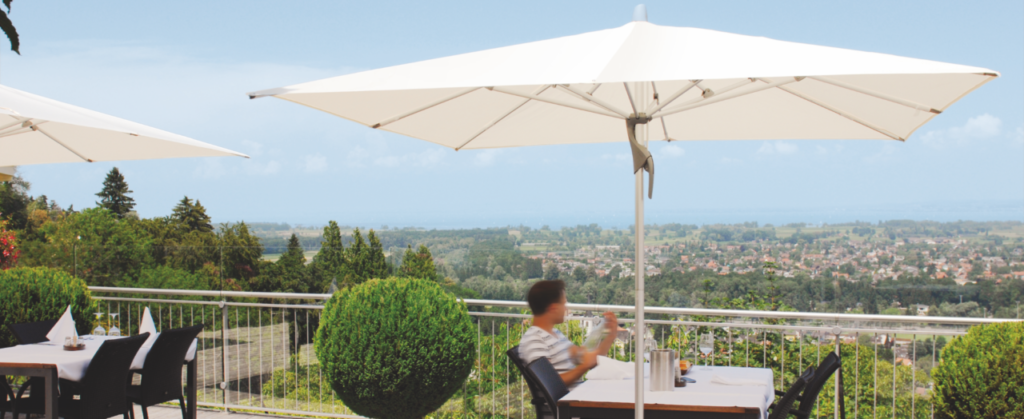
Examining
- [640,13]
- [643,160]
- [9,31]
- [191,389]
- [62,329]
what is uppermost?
[640,13]

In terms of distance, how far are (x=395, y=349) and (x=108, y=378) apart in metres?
1.76

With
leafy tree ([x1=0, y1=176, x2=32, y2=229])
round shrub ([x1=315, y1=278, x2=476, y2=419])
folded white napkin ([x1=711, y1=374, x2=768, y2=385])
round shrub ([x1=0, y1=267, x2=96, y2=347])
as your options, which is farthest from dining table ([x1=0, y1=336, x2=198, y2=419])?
leafy tree ([x1=0, y1=176, x2=32, y2=229])

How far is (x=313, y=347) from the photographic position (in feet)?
17.1

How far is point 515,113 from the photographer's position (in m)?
3.86

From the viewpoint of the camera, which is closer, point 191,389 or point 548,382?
point 548,382

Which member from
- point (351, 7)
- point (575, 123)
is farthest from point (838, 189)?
point (575, 123)

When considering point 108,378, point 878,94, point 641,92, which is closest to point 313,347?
point 108,378

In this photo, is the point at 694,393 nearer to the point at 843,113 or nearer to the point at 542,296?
the point at 542,296

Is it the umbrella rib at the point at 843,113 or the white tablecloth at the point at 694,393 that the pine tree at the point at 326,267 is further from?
the umbrella rib at the point at 843,113

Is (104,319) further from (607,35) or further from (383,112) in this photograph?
(607,35)

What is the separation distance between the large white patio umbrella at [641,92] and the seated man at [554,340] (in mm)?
907

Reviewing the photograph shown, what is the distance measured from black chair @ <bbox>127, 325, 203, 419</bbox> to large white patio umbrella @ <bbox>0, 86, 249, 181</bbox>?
4.45 ft

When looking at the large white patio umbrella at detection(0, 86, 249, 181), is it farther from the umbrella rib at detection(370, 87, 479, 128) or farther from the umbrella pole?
the umbrella pole

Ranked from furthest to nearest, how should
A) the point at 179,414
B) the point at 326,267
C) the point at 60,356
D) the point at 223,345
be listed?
1. the point at 326,267
2. the point at 223,345
3. the point at 179,414
4. the point at 60,356
